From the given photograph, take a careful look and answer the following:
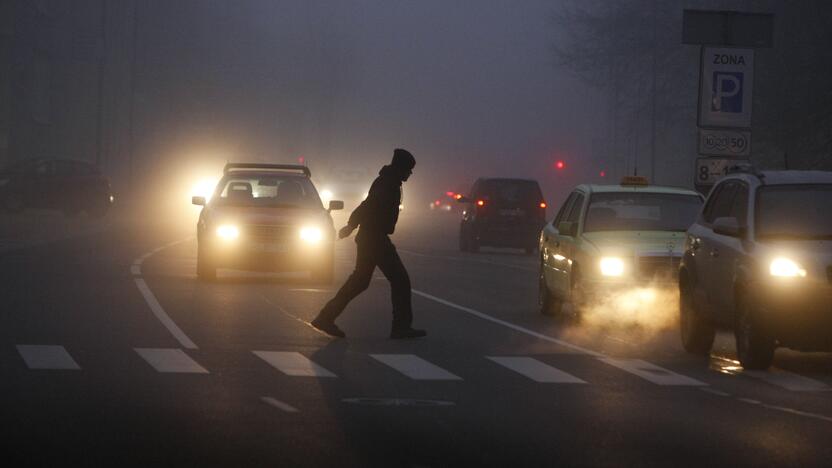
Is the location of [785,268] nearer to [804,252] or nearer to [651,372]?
[804,252]

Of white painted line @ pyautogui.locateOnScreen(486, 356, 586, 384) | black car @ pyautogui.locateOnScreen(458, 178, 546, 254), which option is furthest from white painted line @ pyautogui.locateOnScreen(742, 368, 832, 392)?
black car @ pyautogui.locateOnScreen(458, 178, 546, 254)

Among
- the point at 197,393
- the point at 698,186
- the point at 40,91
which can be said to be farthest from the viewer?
the point at 40,91

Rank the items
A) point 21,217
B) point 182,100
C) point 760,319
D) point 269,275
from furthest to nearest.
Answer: point 182,100 < point 21,217 < point 269,275 < point 760,319

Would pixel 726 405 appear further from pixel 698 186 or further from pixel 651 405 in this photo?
pixel 698 186

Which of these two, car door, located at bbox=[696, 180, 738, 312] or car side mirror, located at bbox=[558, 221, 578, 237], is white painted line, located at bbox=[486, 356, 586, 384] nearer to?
car door, located at bbox=[696, 180, 738, 312]

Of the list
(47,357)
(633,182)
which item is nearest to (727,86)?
(633,182)

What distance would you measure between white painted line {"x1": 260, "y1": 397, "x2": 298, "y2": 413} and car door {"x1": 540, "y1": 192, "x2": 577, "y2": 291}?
29.8 ft

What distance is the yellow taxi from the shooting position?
20.6 metres

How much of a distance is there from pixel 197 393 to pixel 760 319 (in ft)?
16.5

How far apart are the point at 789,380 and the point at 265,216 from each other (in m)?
13.3

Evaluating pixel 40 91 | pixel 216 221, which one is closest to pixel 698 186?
pixel 216 221

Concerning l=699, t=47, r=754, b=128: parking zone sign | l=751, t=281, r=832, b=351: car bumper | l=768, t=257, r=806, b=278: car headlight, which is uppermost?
l=699, t=47, r=754, b=128: parking zone sign

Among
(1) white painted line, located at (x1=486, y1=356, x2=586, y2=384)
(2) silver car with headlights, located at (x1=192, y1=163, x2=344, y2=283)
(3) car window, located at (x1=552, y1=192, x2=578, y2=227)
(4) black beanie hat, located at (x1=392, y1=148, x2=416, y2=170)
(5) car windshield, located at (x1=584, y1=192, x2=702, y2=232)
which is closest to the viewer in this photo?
(1) white painted line, located at (x1=486, y1=356, x2=586, y2=384)

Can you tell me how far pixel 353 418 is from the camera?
12062 mm
